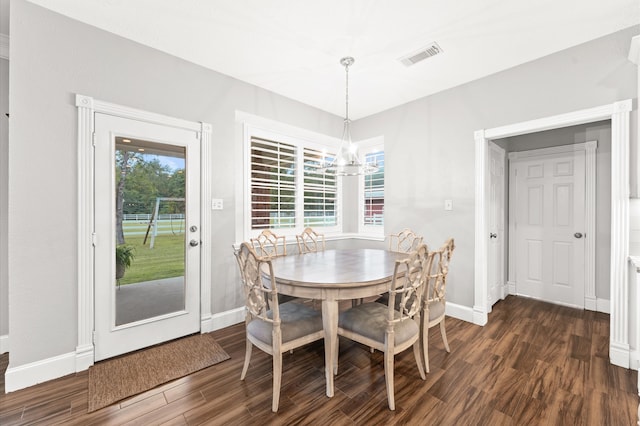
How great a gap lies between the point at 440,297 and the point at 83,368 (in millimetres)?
2968

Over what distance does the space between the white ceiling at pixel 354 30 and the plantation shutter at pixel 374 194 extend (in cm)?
145

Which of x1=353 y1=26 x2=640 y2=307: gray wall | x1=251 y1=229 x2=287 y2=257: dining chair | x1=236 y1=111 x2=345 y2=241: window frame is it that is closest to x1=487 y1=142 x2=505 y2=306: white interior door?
x1=353 y1=26 x2=640 y2=307: gray wall

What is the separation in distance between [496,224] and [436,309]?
2.12 m

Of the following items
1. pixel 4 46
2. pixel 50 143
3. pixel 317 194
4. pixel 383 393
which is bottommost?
pixel 383 393

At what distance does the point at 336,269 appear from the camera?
2.34 metres

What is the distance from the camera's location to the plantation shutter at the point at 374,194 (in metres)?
4.36

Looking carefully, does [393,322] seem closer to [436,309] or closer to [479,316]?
[436,309]

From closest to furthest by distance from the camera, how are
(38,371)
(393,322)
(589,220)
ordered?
1. (393,322)
2. (38,371)
3. (589,220)

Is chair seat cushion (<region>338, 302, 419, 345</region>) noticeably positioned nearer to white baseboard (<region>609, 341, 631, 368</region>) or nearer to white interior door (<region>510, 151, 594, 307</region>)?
white baseboard (<region>609, 341, 631, 368</region>)

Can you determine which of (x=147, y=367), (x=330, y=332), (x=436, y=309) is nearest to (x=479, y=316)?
(x=436, y=309)

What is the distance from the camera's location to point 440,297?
2.30m

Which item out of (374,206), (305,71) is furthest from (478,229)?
(305,71)

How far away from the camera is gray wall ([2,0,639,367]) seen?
206cm

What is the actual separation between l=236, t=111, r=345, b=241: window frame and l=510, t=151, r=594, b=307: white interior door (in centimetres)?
272
